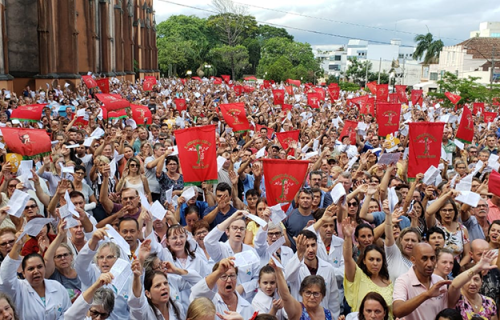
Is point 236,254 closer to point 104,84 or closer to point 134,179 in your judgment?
point 134,179

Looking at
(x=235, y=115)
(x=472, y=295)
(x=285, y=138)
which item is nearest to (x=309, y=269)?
(x=472, y=295)

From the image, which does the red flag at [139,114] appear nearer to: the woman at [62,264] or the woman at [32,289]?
the woman at [62,264]

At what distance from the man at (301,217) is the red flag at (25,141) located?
14.8 feet

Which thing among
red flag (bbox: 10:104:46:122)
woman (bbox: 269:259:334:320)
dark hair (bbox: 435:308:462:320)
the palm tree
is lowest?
woman (bbox: 269:259:334:320)

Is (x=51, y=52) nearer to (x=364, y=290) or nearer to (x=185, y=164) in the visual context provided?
(x=185, y=164)

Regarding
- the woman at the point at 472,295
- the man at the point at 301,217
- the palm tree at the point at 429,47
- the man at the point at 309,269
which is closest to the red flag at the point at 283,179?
the man at the point at 301,217

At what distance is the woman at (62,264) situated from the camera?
580 centimetres

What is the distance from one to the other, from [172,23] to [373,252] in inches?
4104

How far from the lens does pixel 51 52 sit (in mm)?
31359

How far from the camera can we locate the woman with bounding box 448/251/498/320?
203 inches

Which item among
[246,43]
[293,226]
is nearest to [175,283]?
[293,226]

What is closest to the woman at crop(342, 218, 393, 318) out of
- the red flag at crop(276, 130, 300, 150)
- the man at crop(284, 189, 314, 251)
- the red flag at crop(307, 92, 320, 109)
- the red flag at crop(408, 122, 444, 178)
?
the man at crop(284, 189, 314, 251)

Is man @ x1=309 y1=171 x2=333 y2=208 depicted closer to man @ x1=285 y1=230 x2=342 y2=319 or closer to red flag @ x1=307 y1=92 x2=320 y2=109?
man @ x1=285 y1=230 x2=342 y2=319

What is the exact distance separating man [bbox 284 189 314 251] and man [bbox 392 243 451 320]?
237cm
